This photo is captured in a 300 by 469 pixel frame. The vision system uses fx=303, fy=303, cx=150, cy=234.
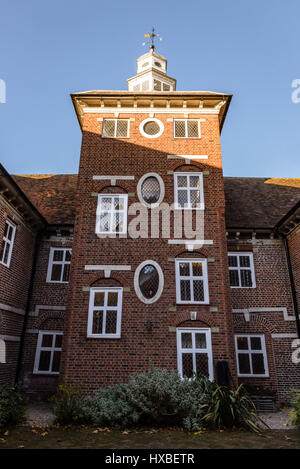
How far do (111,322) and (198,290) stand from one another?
363 centimetres

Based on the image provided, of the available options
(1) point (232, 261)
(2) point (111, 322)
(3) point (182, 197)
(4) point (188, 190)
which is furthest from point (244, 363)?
(4) point (188, 190)

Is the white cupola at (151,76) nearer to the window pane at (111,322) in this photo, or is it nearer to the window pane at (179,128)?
the window pane at (179,128)

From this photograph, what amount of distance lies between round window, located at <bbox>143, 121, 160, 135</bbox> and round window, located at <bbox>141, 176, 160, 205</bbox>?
2426 millimetres

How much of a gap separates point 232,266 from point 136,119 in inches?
335

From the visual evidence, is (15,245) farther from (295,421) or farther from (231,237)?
(295,421)

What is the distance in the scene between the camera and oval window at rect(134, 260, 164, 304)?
11.9 m

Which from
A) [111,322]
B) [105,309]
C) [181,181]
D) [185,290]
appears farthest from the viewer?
[181,181]

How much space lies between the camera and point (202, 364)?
11078mm

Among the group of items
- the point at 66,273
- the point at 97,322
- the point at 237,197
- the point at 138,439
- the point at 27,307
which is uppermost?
the point at 237,197

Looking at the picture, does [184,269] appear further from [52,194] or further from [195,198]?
[52,194]

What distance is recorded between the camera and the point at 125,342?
11.2m

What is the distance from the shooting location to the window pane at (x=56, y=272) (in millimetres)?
14784

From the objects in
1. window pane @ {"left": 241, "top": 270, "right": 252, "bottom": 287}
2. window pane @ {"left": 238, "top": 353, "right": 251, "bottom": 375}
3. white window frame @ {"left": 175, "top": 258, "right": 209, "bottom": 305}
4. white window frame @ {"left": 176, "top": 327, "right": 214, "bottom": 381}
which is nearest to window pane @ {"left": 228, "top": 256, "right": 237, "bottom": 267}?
window pane @ {"left": 241, "top": 270, "right": 252, "bottom": 287}
